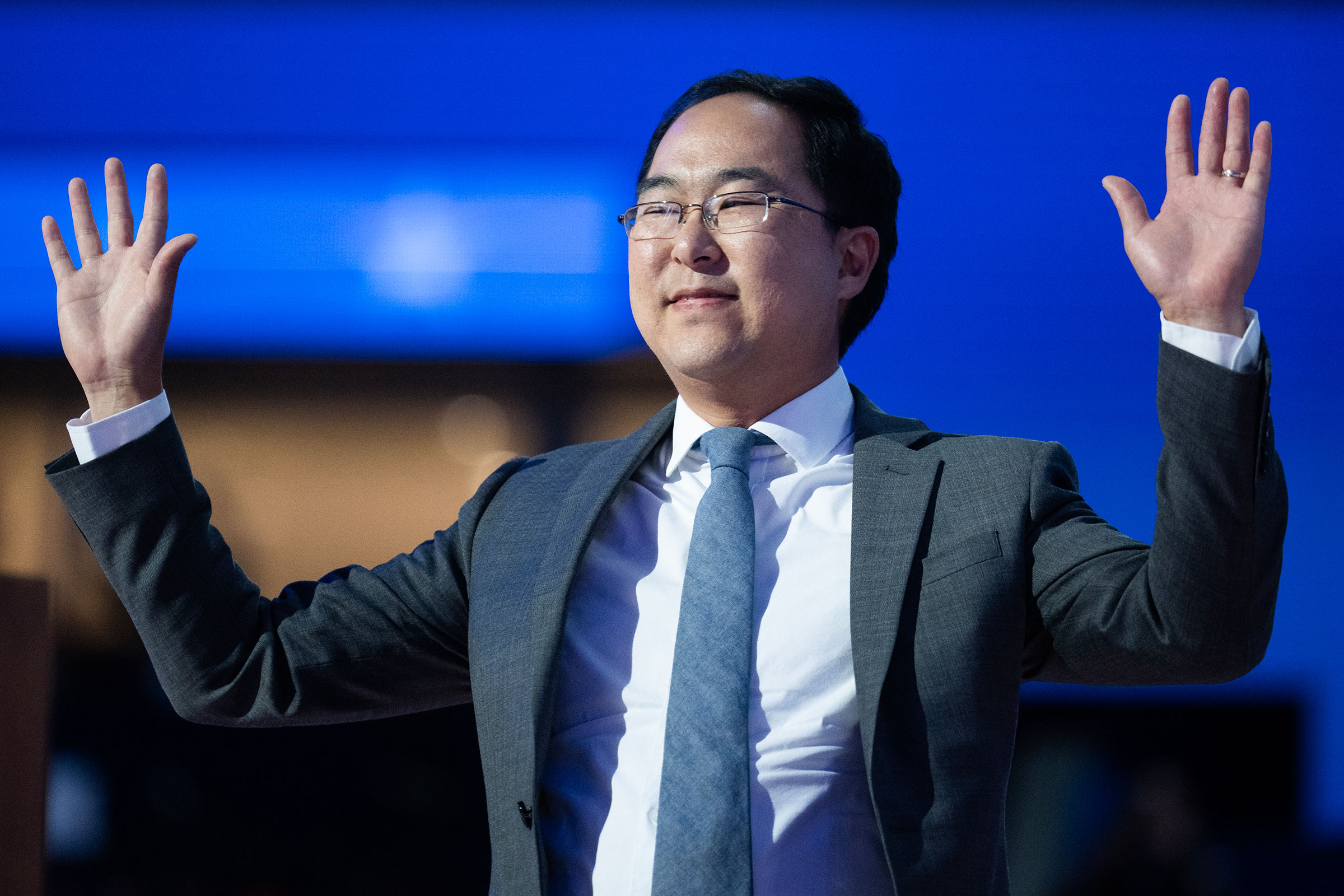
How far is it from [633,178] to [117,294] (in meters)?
1.13

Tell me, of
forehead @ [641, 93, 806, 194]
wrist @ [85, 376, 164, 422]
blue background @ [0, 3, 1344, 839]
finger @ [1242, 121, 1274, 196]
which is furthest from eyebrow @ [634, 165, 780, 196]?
blue background @ [0, 3, 1344, 839]

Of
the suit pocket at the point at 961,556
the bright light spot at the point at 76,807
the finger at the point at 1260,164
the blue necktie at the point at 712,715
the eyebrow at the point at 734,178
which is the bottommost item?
the bright light spot at the point at 76,807

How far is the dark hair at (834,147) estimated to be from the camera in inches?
57.9

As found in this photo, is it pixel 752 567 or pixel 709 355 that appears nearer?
pixel 752 567

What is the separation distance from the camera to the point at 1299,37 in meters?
2.10

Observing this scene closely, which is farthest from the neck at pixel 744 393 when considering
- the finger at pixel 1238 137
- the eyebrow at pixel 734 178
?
the finger at pixel 1238 137

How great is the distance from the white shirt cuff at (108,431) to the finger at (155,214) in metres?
0.20

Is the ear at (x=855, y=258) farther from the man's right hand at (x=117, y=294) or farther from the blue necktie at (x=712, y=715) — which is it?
the man's right hand at (x=117, y=294)

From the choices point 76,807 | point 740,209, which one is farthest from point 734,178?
point 76,807

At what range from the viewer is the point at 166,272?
1.26 m

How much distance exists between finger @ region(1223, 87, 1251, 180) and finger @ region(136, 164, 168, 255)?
1139 mm

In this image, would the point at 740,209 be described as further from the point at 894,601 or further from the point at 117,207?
the point at 117,207

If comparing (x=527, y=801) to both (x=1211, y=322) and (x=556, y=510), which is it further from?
(x=1211, y=322)

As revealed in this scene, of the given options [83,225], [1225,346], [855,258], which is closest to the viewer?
[1225,346]
